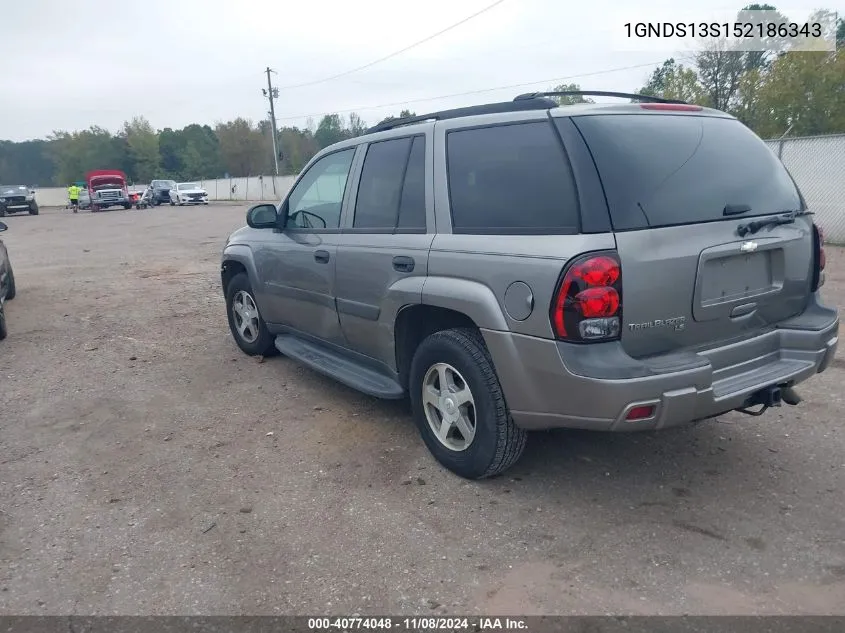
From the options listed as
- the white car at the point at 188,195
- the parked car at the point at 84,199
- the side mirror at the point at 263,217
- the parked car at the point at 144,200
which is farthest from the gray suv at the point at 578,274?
the parked car at the point at 144,200

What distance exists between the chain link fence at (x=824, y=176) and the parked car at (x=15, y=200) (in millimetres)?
36267

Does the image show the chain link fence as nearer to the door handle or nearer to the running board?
the running board

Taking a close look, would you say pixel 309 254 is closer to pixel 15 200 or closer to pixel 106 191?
pixel 15 200

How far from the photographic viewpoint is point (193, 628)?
107 inches

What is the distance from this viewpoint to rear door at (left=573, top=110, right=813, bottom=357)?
3.04m

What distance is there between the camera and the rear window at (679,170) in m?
3.09

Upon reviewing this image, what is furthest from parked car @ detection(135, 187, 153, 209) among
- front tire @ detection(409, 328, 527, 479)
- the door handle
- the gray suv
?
front tire @ detection(409, 328, 527, 479)

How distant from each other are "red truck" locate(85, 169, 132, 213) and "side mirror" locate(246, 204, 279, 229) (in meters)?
37.4

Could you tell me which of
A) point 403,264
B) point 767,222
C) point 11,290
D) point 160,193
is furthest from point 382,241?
point 160,193

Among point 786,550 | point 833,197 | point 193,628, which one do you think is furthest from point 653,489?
point 833,197

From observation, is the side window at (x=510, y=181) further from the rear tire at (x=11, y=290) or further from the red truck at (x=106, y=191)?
the red truck at (x=106, y=191)

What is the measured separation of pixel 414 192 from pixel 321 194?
122cm

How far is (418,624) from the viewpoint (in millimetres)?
2680

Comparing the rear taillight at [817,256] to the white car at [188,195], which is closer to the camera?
the rear taillight at [817,256]
